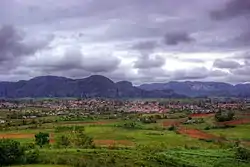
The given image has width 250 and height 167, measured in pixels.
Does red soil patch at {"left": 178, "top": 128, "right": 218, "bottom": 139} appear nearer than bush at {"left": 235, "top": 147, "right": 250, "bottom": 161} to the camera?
No

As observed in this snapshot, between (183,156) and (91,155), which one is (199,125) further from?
(91,155)

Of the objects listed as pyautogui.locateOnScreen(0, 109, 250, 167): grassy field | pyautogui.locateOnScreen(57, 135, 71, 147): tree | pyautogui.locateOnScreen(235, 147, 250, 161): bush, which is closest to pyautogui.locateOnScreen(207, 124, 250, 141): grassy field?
pyautogui.locateOnScreen(0, 109, 250, 167): grassy field

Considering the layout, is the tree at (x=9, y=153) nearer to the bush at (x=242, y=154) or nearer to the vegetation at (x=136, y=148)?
the vegetation at (x=136, y=148)

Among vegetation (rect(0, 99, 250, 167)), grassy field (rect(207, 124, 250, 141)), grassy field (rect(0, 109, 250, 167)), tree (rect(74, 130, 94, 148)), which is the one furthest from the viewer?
grassy field (rect(207, 124, 250, 141))

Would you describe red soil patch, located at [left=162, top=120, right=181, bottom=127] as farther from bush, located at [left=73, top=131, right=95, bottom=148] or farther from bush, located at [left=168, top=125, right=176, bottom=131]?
bush, located at [left=73, top=131, right=95, bottom=148]

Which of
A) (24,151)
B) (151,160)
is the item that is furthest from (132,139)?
(24,151)

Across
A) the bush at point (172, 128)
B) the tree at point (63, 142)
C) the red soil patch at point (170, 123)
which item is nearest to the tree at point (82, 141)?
the tree at point (63, 142)

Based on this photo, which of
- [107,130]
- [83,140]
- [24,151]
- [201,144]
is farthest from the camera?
[107,130]

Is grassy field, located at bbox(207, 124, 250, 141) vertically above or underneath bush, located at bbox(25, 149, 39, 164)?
underneath
